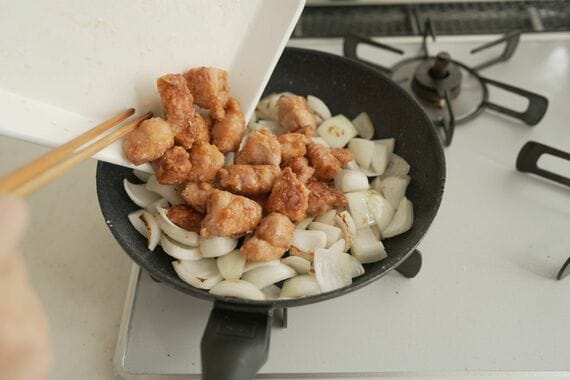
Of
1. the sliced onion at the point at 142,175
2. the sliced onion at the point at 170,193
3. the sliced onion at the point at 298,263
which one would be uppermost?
the sliced onion at the point at 298,263

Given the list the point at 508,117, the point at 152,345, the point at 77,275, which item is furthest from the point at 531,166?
the point at 77,275

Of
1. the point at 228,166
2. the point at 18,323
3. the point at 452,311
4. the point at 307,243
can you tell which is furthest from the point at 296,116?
the point at 18,323

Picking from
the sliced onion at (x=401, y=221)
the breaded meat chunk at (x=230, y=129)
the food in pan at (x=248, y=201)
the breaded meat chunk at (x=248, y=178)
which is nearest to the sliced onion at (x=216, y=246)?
the food in pan at (x=248, y=201)

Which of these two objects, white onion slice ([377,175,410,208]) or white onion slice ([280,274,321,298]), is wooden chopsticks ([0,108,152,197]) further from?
white onion slice ([377,175,410,208])

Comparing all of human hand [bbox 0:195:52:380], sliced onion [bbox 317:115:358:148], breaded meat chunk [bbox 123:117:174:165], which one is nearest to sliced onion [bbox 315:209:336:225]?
sliced onion [bbox 317:115:358:148]

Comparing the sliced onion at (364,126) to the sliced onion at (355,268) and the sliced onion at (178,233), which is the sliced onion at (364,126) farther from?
the sliced onion at (178,233)

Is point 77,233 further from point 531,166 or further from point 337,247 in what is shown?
point 531,166
